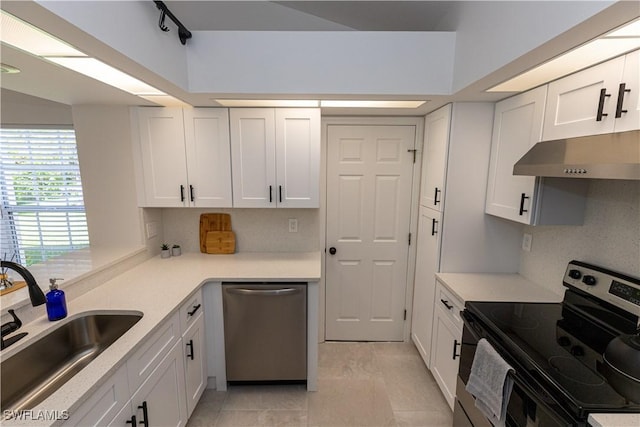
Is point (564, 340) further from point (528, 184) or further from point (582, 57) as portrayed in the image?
point (582, 57)

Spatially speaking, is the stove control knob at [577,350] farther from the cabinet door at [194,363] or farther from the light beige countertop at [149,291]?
the cabinet door at [194,363]

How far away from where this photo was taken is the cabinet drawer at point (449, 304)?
188cm

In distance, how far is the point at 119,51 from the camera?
48.0 inches

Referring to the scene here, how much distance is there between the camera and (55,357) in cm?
142

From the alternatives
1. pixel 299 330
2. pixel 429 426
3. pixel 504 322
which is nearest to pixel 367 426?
pixel 429 426

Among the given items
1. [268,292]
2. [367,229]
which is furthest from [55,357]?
[367,229]

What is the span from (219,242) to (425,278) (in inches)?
72.7

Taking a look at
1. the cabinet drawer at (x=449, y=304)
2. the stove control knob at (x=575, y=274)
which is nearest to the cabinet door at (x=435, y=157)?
the cabinet drawer at (x=449, y=304)

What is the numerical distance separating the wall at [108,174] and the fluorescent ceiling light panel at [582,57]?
2.64 m

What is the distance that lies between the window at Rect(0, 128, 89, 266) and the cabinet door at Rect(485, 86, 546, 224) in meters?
3.64

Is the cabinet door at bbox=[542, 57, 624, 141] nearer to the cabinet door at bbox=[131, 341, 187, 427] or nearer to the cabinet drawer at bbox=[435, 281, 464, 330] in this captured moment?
the cabinet drawer at bbox=[435, 281, 464, 330]

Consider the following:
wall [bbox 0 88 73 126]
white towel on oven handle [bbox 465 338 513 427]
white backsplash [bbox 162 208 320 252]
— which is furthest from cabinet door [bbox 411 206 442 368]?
wall [bbox 0 88 73 126]

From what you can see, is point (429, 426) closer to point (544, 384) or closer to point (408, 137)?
point (544, 384)

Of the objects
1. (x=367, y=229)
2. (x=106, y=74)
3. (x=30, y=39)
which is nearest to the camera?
(x=30, y=39)
